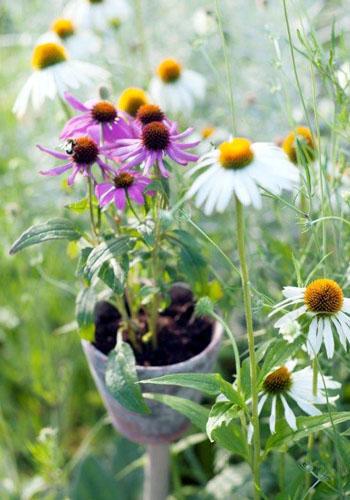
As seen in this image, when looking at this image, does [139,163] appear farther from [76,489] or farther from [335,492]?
[76,489]

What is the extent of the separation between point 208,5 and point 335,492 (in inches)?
44.7

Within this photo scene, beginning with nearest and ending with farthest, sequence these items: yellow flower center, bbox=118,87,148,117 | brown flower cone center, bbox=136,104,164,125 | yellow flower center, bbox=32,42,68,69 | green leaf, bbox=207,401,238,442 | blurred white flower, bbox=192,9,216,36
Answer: green leaf, bbox=207,401,238,442, brown flower cone center, bbox=136,104,164,125, yellow flower center, bbox=118,87,148,117, yellow flower center, bbox=32,42,68,69, blurred white flower, bbox=192,9,216,36

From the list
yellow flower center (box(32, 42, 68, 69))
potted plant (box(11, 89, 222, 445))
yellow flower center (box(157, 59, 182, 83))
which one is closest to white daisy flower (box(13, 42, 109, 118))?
yellow flower center (box(32, 42, 68, 69))

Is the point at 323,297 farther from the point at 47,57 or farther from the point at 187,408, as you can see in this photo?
the point at 47,57

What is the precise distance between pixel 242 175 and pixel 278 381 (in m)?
0.23

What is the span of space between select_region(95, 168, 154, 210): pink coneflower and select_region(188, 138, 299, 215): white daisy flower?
0.13m

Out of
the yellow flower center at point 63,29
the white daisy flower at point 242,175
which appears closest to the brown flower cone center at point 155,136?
the white daisy flower at point 242,175

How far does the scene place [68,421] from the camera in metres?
1.28

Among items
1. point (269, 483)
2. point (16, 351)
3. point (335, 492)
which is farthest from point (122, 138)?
point (16, 351)

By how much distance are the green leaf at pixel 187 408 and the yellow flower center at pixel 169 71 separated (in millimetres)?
642

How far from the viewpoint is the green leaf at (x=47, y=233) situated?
0.67m

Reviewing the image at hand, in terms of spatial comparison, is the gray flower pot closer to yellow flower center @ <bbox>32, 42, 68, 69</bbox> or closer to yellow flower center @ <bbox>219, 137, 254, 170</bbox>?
yellow flower center @ <bbox>219, 137, 254, 170</bbox>

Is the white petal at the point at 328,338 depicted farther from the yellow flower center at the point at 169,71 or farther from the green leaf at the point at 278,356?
the yellow flower center at the point at 169,71

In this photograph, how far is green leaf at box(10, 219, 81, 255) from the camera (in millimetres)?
672
